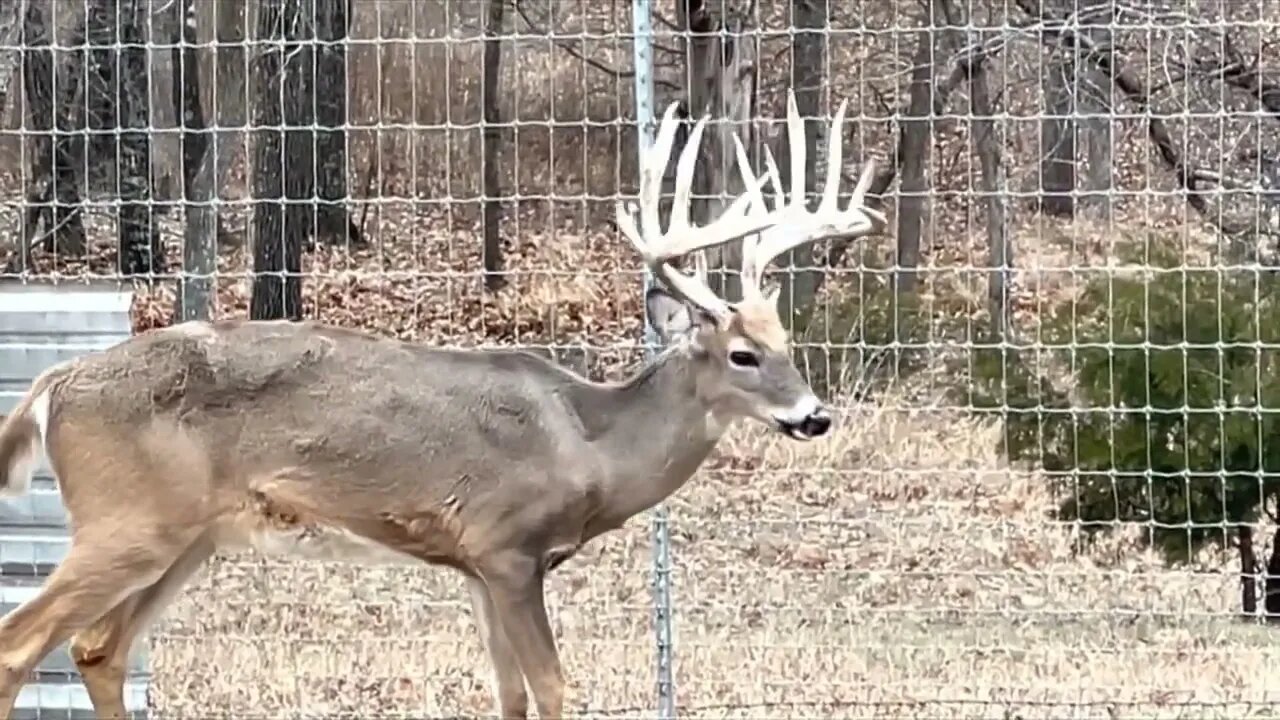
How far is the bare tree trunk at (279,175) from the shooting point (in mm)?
9312

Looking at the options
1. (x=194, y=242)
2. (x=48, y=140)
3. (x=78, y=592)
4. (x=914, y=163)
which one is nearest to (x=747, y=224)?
(x=78, y=592)

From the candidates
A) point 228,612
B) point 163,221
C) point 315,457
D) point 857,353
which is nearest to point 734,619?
point 857,353

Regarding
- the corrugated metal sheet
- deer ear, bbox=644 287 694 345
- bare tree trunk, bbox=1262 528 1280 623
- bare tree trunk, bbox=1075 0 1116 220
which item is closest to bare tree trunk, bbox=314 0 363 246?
the corrugated metal sheet

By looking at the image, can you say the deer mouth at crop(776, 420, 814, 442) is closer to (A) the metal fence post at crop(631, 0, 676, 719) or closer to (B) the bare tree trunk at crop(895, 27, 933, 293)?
(A) the metal fence post at crop(631, 0, 676, 719)

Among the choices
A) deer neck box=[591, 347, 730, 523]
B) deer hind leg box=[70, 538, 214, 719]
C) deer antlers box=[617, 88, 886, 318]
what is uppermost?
deer antlers box=[617, 88, 886, 318]

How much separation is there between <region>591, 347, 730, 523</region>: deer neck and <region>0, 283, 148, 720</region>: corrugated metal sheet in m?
1.59

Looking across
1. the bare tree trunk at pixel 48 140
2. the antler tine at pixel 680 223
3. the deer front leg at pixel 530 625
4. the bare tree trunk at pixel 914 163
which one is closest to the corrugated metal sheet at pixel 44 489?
the deer front leg at pixel 530 625

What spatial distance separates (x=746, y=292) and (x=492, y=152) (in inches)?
280

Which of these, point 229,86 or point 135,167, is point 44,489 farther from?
point 135,167

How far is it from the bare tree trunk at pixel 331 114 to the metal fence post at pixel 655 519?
2.52 meters

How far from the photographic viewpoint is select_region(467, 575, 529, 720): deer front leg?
24.1 feet

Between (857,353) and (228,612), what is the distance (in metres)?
2.68

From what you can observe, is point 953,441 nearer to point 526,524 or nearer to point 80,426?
point 526,524

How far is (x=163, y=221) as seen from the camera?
13.5 metres
